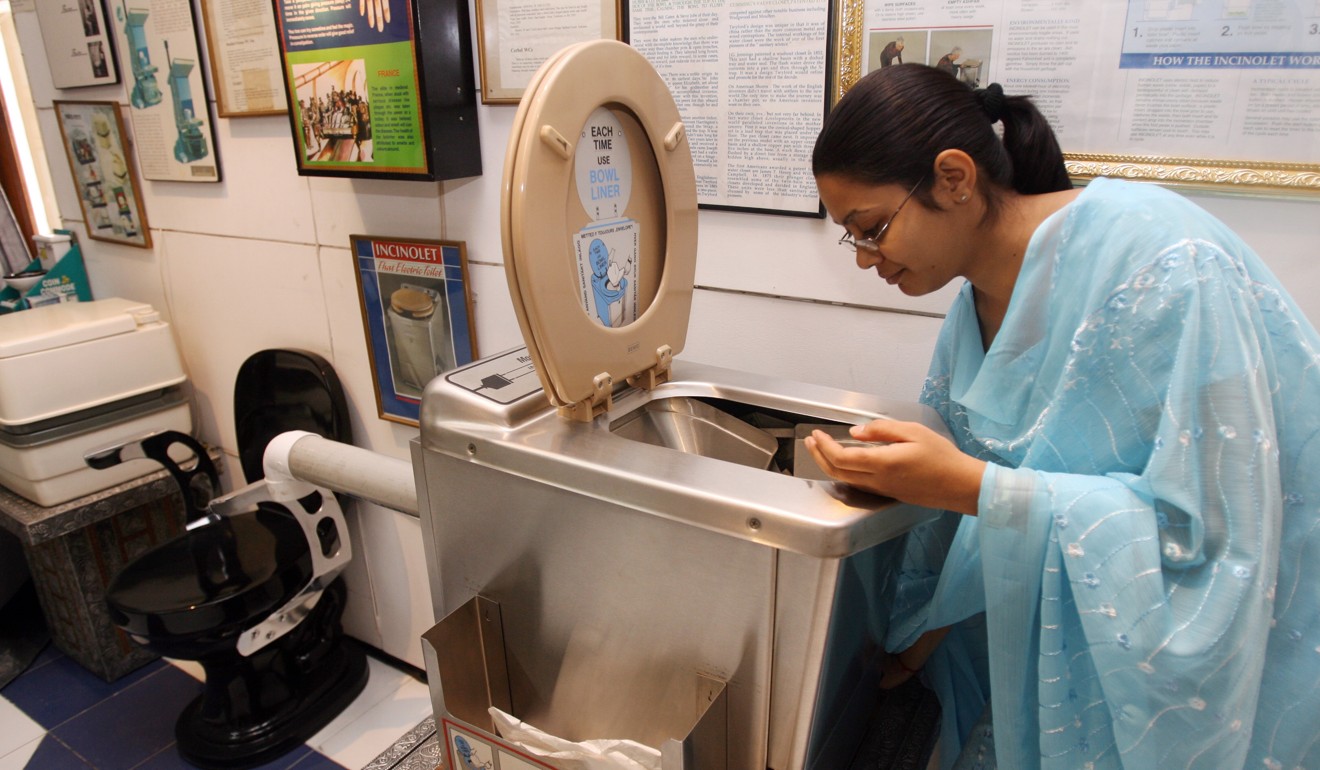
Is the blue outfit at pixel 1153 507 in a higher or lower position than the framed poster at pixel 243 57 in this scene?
lower

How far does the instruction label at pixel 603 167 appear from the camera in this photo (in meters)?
0.78

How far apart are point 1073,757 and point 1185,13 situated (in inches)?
30.9

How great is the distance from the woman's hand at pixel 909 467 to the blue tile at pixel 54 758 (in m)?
2.08

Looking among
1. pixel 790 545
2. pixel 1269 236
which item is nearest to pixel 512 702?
pixel 790 545

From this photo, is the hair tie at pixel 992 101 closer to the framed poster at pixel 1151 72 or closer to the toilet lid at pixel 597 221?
the framed poster at pixel 1151 72

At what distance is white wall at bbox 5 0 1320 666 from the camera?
1118 mm

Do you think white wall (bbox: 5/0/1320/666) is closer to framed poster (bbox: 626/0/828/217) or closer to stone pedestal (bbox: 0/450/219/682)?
framed poster (bbox: 626/0/828/217)

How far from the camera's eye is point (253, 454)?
6.63 feet

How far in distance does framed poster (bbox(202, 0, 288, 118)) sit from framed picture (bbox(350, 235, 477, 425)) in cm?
38

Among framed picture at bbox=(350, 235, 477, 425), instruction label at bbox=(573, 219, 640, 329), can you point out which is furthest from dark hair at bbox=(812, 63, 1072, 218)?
framed picture at bbox=(350, 235, 477, 425)

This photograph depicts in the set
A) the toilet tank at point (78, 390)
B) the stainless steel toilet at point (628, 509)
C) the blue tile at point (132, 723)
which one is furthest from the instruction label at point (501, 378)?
the blue tile at point (132, 723)

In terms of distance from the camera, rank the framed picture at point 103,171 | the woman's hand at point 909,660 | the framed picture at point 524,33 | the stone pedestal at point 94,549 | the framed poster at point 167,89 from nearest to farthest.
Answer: the woman's hand at point 909,660 → the framed picture at point 524,33 → the framed poster at point 167,89 → the stone pedestal at point 94,549 → the framed picture at point 103,171

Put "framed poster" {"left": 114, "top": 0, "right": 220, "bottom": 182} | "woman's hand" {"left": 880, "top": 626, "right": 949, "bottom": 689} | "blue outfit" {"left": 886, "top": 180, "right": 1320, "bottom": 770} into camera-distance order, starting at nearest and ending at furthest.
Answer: "blue outfit" {"left": 886, "top": 180, "right": 1320, "bottom": 770}
"woman's hand" {"left": 880, "top": 626, "right": 949, "bottom": 689}
"framed poster" {"left": 114, "top": 0, "right": 220, "bottom": 182}

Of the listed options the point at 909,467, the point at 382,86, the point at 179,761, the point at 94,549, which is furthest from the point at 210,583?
the point at 909,467
